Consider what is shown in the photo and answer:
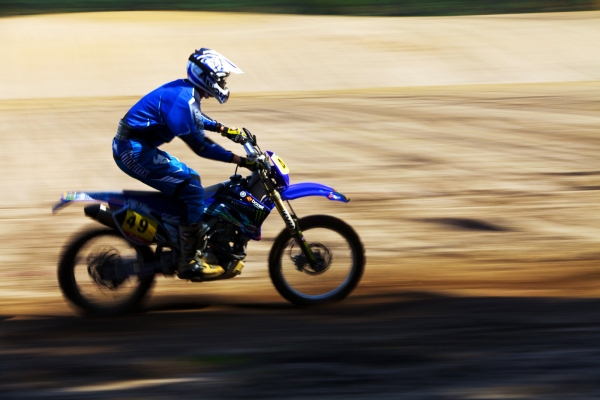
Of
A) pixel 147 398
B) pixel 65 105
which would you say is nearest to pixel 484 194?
pixel 147 398

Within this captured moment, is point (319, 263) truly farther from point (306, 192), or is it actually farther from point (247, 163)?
point (247, 163)

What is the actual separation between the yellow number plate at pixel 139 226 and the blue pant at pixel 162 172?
0.86ft

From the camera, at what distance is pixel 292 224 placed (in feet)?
21.8

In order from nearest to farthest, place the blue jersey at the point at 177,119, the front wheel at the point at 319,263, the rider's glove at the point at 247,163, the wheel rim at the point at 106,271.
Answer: the blue jersey at the point at 177,119, the rider's glove at the point at 247,163, the wheel rim at the point at 106,271, the front wheel at the point at 319,263

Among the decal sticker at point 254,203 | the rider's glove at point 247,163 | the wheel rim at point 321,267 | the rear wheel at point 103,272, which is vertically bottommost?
the rear wheel at point 103,272

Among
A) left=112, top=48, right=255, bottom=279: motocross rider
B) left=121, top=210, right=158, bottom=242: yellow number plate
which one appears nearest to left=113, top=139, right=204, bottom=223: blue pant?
left=112, top=48, right=255, bottom=279: motocross rider

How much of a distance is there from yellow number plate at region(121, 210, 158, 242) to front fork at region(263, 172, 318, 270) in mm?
923

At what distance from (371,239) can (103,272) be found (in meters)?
3.57

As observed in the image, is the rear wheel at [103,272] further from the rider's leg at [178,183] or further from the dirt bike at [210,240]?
the rider's leg at [178,183]

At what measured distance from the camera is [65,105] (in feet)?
70.6

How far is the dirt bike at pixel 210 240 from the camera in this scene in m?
6.58

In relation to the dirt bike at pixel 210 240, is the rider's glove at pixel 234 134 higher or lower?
higher

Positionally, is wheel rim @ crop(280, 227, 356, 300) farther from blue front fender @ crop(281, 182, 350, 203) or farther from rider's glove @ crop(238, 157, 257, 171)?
rider's glove @ crop(238, 157, 257, 171)

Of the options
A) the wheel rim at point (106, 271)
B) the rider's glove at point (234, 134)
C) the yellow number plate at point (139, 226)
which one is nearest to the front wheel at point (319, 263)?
the rider's glove at point (234, 134)
